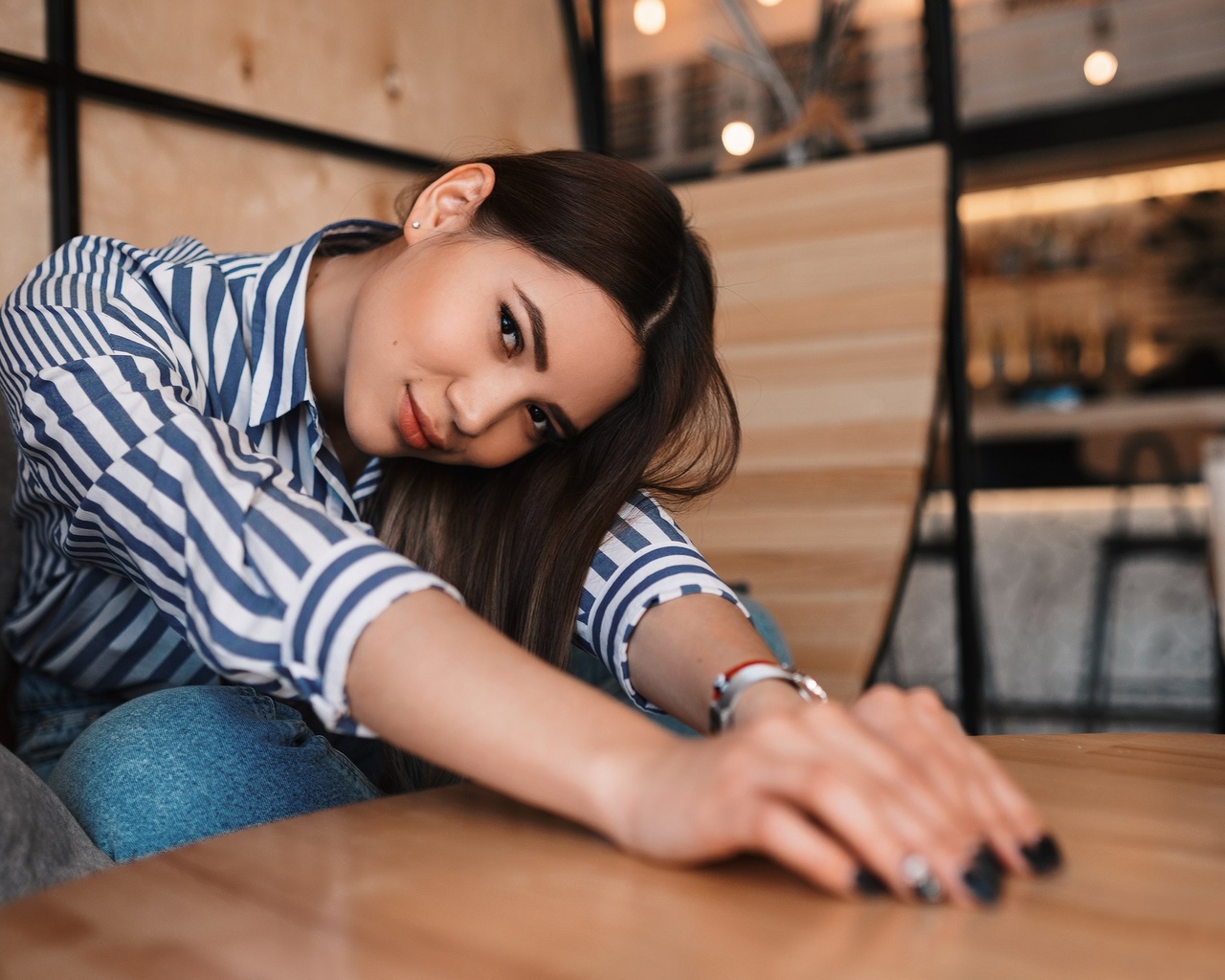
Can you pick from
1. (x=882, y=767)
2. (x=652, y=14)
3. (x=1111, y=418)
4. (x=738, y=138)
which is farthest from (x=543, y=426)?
(x=1111, y=418)

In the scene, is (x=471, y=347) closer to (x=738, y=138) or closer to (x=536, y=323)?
(x=536, y=323)

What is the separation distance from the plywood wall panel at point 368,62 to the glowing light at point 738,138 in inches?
14.6

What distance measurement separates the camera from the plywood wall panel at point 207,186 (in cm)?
174

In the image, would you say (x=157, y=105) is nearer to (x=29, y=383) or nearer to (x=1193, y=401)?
(x=29, y=383)

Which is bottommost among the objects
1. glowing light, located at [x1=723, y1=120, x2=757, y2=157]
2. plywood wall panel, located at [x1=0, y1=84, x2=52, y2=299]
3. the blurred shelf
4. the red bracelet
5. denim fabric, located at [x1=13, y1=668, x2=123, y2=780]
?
the blurred shelf

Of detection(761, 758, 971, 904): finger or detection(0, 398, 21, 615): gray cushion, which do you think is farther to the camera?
detection(0, 398, 21, 615): gray cushion

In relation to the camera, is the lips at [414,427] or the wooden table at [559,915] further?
the lips at [414,427]

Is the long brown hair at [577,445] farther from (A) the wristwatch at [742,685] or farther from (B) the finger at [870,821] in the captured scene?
(B) the finger at [870,821]

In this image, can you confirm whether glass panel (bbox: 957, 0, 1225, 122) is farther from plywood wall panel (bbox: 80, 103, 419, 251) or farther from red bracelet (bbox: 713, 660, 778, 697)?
red bracelet (bbox: 713, 660, 778, 697)

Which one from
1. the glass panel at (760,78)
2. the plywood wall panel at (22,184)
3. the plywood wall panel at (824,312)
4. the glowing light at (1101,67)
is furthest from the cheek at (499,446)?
the glowing light at (1101,67)

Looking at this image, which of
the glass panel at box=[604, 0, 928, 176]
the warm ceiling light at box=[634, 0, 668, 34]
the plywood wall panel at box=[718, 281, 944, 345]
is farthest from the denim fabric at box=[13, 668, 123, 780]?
the warm ceiling light at box=[634, 0, 668, 34]

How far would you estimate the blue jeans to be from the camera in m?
0.85

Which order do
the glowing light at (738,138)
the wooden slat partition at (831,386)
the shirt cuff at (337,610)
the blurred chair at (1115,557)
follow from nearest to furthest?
1. the shirt cuff at (337,610)
2. the wooden slat partition at (831,386)
3. the glowing light at (738,138)
4. the blurred chair at (1115,557)

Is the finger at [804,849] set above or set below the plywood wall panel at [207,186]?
below
